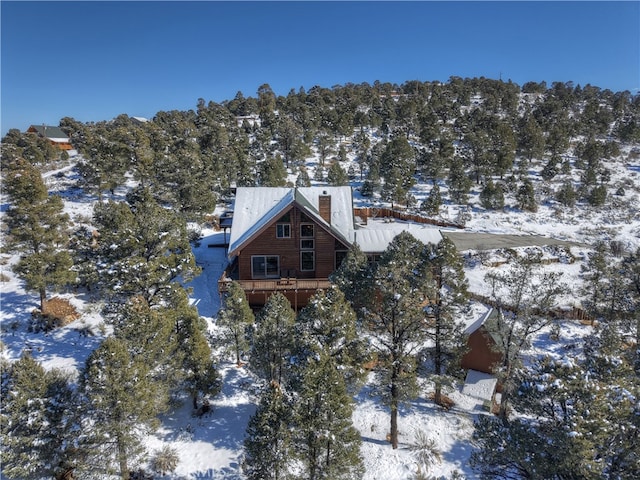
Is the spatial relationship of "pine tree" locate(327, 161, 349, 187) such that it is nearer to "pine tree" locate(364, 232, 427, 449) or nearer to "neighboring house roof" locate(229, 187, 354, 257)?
"neighboring house roof" locate(229, 187, 354, 257)

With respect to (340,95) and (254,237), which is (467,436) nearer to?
(254,237)

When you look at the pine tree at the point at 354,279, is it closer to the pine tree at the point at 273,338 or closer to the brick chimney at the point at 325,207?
the pine tree at the point at 273,338

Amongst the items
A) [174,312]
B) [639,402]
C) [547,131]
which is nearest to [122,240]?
[174,312]

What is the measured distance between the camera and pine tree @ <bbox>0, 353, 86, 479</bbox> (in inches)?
476

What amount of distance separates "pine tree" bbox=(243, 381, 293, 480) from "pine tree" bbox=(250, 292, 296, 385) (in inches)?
148

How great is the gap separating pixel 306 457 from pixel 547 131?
85082 mm

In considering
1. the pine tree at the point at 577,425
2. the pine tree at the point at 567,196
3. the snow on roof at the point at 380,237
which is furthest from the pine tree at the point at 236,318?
the pine tree at the point at 567,196

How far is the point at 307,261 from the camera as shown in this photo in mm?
28328

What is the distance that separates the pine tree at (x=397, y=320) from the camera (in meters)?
16.5

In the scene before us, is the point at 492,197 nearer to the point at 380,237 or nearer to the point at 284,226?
the point at 380,237

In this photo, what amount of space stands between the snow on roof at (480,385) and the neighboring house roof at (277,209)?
12160mm

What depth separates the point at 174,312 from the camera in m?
18.1

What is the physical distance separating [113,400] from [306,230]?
17318mm

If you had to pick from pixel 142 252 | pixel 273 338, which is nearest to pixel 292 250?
pixel 142 252
